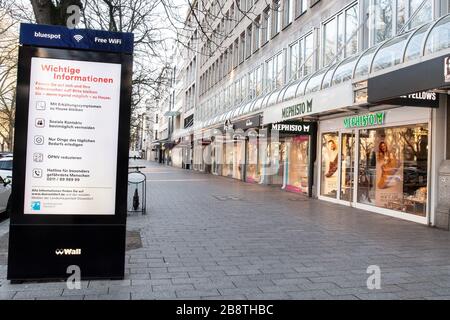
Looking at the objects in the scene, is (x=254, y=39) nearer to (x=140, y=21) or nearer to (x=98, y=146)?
(x=140, y=21)

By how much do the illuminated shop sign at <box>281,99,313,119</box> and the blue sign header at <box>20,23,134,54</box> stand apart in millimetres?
9763

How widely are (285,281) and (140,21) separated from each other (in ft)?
20.8

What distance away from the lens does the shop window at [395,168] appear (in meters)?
11.9

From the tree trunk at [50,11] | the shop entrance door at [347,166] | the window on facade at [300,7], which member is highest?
the window on facade at [300,7]

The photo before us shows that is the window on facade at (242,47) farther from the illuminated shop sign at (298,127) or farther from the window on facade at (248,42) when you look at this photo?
the illuminated shop sign at (298,127)

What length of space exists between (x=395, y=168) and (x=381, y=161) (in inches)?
28.5

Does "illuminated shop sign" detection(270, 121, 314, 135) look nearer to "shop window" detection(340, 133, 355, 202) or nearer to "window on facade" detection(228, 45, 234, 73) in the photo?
"shop window" detection(340, 133, 355, 202)

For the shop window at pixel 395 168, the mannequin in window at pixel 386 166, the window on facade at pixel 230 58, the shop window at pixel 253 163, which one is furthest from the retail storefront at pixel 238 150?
the mannequin in window at pixel 386 166

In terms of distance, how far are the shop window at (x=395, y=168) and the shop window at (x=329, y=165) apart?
178 cm

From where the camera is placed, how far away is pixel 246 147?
29.0 m

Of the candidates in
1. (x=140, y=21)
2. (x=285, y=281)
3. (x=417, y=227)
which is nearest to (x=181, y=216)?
(x=140, y=21)
